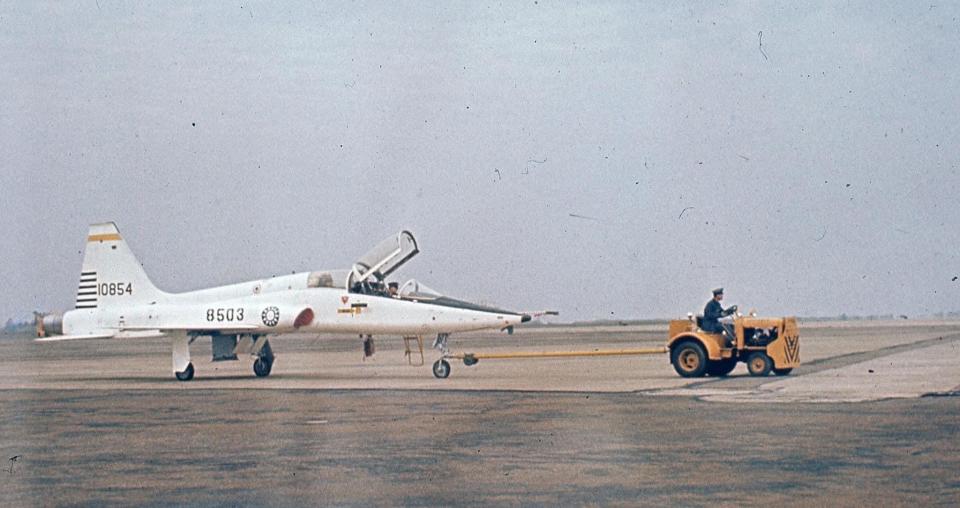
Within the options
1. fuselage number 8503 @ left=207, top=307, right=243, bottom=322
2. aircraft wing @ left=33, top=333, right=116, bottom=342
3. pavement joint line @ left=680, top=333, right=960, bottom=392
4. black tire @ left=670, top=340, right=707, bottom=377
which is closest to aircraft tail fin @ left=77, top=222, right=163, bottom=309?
aircraft wing @ left=33, top=333, right=116, bottom=342

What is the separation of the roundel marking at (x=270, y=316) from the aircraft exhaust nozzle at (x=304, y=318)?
14.0 inches

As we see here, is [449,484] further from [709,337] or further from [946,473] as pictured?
[709,337]

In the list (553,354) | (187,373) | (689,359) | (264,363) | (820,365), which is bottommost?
(820,365)

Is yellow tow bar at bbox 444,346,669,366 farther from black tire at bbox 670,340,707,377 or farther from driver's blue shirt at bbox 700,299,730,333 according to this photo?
driver's blue shirt at bbox 700,299,730,333

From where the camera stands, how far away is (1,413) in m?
16.5

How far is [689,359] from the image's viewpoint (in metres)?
21.8

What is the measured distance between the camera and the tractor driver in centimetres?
2197

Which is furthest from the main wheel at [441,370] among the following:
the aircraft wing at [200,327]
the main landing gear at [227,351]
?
the main landing gear at [227,351]

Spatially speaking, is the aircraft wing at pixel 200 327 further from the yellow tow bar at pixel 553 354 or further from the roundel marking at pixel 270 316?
the yellow tow bar at pixel 553 354

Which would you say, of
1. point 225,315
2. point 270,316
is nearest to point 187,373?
point 225,315

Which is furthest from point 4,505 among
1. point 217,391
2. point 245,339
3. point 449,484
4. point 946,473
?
point 245,339

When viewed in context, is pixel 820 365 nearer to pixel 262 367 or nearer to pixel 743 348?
pixel 743 348

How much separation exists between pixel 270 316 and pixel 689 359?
793 cm

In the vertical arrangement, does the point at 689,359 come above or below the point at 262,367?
below
